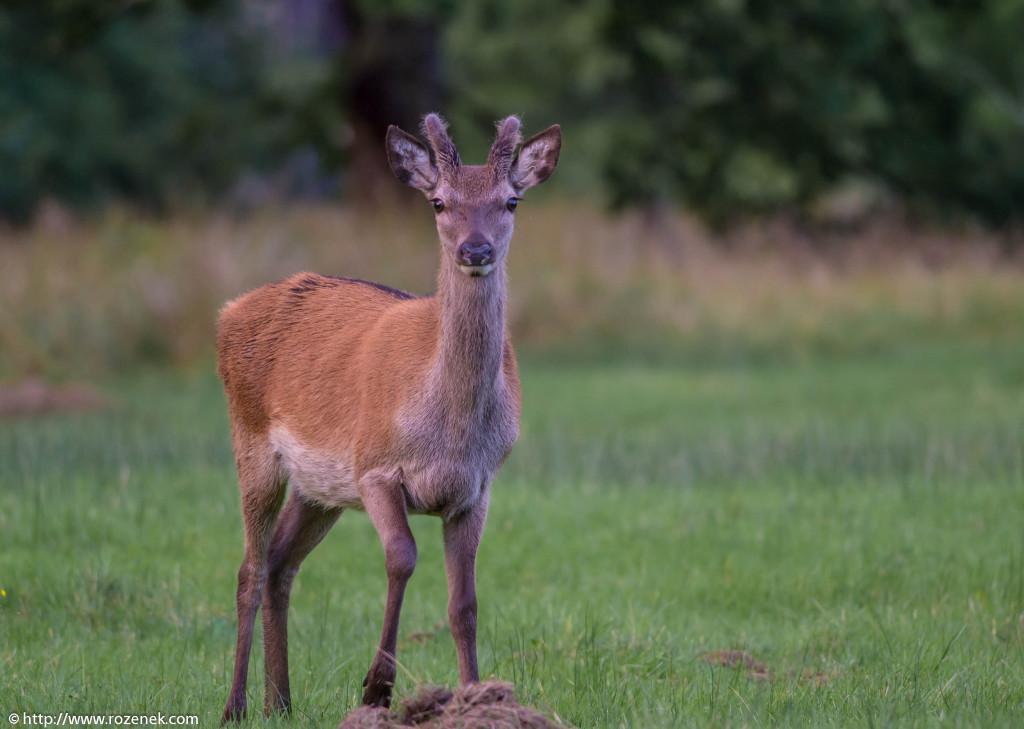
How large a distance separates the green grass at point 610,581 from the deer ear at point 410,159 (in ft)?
6.49

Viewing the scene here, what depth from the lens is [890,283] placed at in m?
21.3

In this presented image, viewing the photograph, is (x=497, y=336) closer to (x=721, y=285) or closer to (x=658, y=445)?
(x=658, y=445)

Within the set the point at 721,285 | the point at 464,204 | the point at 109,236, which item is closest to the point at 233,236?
the point at 109,236

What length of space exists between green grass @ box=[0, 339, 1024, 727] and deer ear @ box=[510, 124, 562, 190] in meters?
2.02

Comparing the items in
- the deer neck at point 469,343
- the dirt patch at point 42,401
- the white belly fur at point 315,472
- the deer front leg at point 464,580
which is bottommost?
the dirt patch at point 42,401

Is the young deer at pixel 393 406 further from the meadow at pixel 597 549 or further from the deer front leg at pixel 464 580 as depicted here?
the meadow at pixel 597 549

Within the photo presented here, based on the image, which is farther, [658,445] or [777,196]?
[777,196]

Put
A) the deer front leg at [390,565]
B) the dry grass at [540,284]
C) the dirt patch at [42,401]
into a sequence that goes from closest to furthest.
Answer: the deer front leg at [390,565], the dirt patch at [42,401], the dry grass at [540,284]

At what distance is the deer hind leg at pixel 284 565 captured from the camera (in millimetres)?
5672

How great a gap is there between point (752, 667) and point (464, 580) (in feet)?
5.31

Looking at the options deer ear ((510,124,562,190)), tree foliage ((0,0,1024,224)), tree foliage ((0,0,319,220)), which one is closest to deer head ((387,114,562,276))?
deer ear ((510,124,562,190))

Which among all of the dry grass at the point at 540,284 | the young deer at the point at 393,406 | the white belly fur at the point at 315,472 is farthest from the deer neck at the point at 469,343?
the dry grass at the point at 540,284

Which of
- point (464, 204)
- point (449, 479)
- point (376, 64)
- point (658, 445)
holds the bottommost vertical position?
point (658, 445)

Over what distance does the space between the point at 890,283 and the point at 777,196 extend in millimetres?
6667
